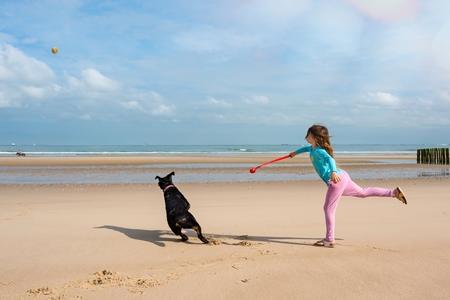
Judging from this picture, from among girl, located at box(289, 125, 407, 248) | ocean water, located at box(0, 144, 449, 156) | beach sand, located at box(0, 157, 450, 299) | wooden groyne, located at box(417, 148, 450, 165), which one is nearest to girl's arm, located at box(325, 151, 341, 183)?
girl, located at box(289, 125, 407, 248)

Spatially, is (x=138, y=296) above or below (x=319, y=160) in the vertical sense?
below

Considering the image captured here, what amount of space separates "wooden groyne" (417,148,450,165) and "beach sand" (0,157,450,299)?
94.4ft

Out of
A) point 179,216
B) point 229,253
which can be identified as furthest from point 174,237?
point 229,253

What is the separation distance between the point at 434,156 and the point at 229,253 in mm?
36293

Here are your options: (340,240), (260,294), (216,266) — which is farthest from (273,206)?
(260,294)

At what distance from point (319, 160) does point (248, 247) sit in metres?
1.60

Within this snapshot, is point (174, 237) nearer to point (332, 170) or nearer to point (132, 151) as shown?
point (332, 170)

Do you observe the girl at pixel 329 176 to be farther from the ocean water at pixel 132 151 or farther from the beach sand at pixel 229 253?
the ocean water at pixel 132 151

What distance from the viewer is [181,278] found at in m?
4.76

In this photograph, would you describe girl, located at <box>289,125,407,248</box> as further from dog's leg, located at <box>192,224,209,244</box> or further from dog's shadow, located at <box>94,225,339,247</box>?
dog's leg, located at <box>192,224,209,244</box>

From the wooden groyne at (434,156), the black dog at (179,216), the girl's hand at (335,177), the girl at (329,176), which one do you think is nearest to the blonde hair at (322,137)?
the girl at (329,176)

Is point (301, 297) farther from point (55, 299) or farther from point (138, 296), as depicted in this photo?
point (55, 299)

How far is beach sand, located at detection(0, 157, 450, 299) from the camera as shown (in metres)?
4.41

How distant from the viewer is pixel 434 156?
37656 millimetres
